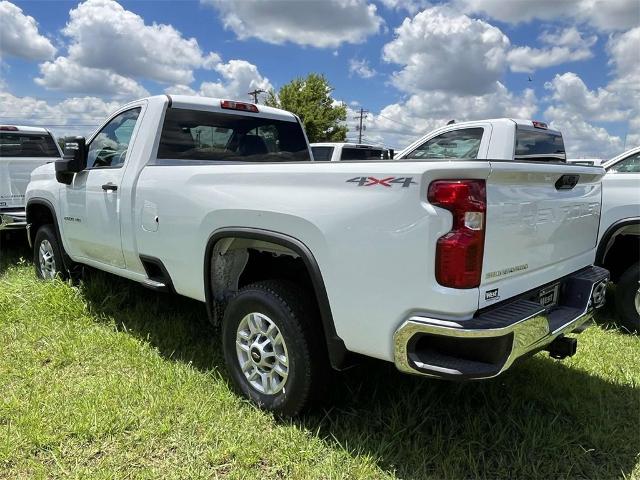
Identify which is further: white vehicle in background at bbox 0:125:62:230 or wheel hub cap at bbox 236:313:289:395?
white vehicle in background at bbox 0:125:62:230

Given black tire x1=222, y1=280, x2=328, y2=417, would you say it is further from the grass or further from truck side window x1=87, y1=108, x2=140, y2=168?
truck side window x1=87, y1=108, x2=140, y2=168

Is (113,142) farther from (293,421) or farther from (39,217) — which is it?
(293,421)

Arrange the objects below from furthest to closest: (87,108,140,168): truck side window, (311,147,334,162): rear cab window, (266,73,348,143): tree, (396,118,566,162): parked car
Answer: (266,73,348,143): tree
(311,147,334,162): rear cab window
(396,118,566,162): parked car
(87,108,140,168): truck side window

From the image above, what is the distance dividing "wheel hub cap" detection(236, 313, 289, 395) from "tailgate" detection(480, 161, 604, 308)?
1.21m

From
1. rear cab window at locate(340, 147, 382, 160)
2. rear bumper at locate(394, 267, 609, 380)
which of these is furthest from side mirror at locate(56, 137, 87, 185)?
rear cab window at locate(340, 147, 382, 160)

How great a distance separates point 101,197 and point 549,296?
3426mm

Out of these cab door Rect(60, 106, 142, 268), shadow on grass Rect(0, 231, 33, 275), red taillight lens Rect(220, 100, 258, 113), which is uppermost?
red taillight lens Rect(220, 100, 258, 113)

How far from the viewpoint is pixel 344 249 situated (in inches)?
97.8

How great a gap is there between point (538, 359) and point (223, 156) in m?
3.00

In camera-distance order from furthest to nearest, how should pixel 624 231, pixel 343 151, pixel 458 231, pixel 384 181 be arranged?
pixel 343 151 < pixel 624 231 < pixel 384 181 < pixel 458 231

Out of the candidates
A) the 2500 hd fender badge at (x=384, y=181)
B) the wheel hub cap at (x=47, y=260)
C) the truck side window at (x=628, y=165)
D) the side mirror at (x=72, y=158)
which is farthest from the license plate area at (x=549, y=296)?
the wheel hub cap at (x=47, y=260)

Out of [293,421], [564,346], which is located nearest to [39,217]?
[293,421]

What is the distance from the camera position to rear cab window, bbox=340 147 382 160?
11445 millimetres

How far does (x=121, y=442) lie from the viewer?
2.89m
